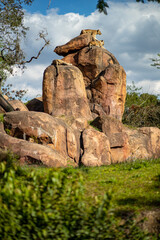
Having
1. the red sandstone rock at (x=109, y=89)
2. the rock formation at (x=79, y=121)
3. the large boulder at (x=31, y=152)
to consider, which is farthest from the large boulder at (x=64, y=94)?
the large boulder at (x=31, y=152)

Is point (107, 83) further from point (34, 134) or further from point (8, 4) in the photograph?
point (34, 134)

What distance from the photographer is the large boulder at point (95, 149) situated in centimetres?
1605

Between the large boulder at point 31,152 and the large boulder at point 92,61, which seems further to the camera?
the large boulder at point 92,61

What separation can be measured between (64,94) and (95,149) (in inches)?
249

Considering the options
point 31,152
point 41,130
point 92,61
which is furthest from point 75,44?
point 31,152

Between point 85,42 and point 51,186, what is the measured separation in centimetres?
2508

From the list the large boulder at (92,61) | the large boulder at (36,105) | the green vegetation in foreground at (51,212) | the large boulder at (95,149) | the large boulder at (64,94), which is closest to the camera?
the green vegetation in foreground at (51,212)

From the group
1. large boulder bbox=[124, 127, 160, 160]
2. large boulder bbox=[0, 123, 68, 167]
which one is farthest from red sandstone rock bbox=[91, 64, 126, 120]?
large boulder bbox=[0, 123, 68, 167]

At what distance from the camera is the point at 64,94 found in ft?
70.6

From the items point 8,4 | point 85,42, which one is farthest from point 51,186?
point 85,42

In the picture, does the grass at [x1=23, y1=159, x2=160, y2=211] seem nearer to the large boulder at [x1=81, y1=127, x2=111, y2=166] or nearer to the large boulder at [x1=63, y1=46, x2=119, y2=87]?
the large boulder at [x1=81, y1=127, x2=111, y2=166]

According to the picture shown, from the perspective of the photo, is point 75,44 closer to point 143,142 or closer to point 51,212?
point 143,142

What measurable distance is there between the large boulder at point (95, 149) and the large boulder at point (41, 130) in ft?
2.72

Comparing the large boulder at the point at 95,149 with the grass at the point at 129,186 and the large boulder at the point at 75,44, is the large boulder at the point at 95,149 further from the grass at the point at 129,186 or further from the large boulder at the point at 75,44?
the large boulder at the point at 75,44
